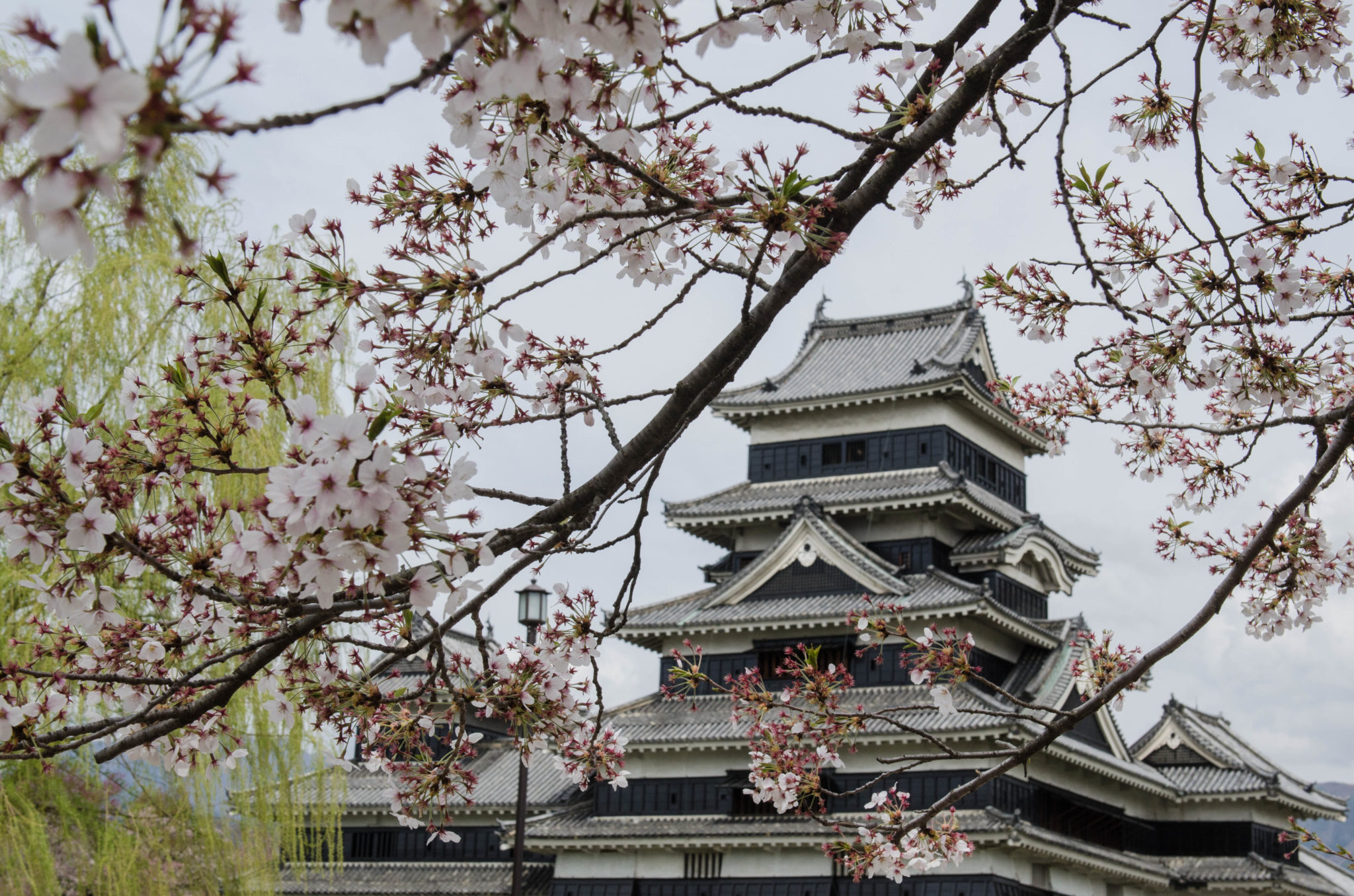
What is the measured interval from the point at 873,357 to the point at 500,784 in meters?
12.2

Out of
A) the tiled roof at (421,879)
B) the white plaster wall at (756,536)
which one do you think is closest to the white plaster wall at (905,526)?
the white plaster wall at (756,536)

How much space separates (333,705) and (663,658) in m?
21.3

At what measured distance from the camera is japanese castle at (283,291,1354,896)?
21031 millimetres

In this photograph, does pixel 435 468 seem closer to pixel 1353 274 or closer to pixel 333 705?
pixel 333 705

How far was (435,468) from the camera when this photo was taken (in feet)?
8.84

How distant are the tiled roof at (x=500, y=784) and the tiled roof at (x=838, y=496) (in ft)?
19.8

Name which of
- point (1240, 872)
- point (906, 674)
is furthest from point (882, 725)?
point (1240, 872)

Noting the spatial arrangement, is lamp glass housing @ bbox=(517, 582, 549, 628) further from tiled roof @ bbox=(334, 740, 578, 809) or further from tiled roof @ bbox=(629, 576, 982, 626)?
tiled roof @ bbox=(334, 740, 578, 809)

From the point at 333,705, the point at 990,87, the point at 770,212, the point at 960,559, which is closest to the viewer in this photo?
the point at 770,212

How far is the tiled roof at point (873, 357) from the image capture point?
2467 centimetres

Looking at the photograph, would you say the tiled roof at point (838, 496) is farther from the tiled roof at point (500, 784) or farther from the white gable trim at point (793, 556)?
the tiled roof at point (500, 784)

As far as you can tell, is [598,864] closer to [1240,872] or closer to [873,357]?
[873,357]

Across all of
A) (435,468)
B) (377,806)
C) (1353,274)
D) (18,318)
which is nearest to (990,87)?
(435,468)

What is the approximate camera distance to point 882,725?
A: 20.1 metres
